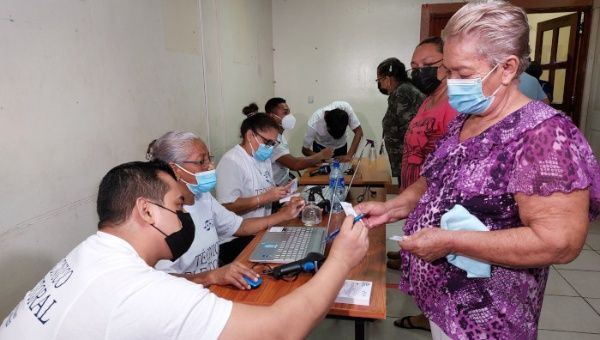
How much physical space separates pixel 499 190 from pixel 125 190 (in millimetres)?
897

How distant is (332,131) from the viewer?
3973mm

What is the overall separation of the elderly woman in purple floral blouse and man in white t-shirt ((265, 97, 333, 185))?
6.96 feet

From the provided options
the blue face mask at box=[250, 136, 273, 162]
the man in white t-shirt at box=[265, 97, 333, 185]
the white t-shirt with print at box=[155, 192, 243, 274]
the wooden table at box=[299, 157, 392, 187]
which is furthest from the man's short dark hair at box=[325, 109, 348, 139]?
the white t-shirt with print at box=[155, 192, 243, 274]

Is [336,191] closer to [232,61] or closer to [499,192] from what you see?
[499,192]

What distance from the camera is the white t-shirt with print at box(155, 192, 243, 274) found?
4.97 ft

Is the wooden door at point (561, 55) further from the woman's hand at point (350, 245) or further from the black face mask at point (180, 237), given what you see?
the black face mask at point (180, 237)

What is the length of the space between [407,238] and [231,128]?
2987mm

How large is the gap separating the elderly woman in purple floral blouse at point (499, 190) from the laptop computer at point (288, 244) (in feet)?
1.65

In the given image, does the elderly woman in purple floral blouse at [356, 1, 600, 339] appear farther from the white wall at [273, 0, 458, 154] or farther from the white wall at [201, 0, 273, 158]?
the white wall at [273, 0, 458, 154]

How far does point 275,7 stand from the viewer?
5172 mm

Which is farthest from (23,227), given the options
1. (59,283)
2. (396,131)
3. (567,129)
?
(396,131)

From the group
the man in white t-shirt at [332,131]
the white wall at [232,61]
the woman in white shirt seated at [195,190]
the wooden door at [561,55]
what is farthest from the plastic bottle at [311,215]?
the wooden door at [561,55]

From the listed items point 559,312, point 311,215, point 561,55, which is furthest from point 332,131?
point 561,55

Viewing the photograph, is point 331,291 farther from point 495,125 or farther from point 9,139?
point 9,139
